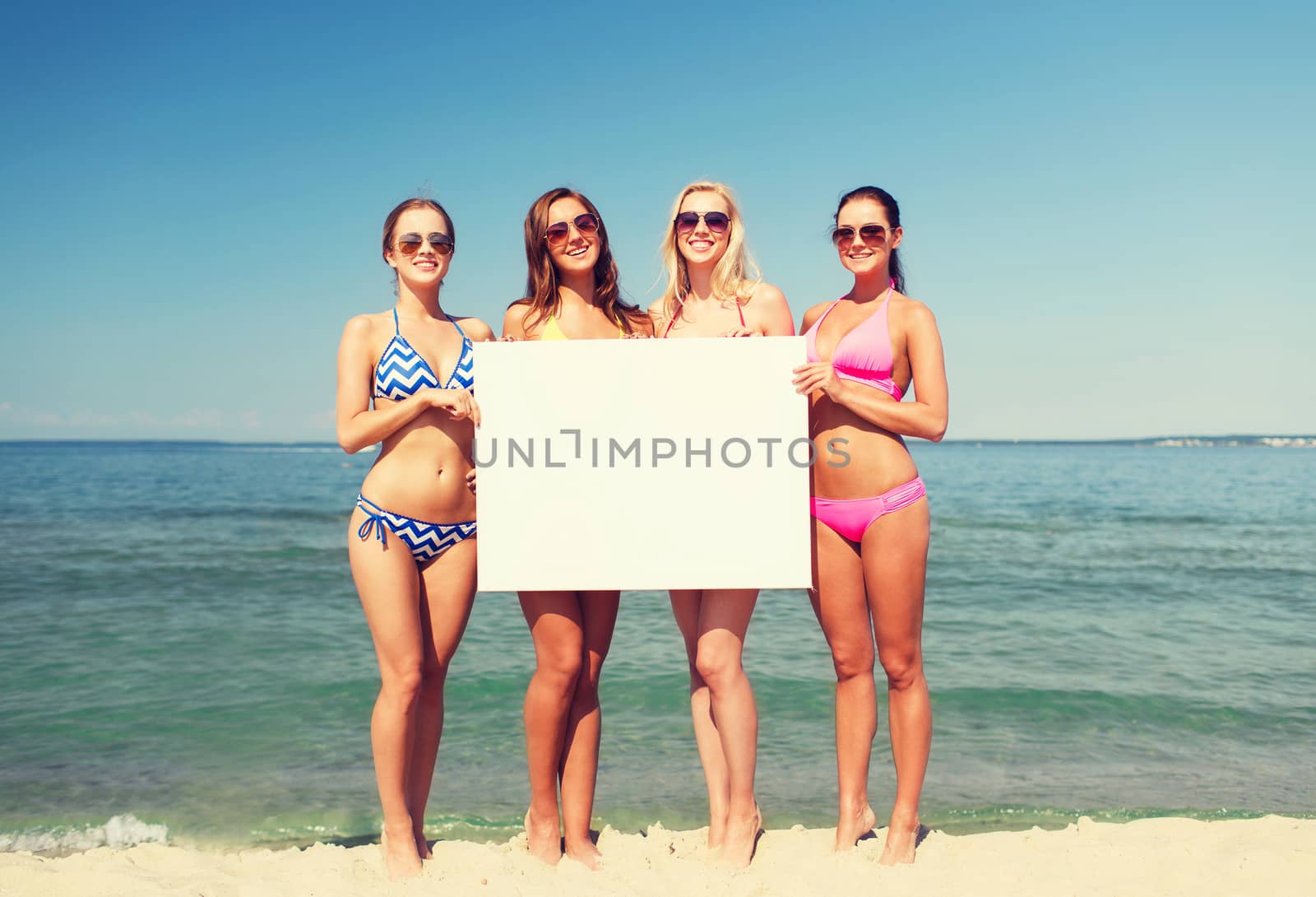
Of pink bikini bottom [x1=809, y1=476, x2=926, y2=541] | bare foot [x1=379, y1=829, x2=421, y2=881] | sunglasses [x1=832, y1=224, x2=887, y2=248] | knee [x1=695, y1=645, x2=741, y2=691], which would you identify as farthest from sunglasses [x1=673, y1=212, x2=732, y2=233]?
bare foot [x1=379, y1=829, x2=421, y2=881]

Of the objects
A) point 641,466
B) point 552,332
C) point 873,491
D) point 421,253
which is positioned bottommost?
point 873,491

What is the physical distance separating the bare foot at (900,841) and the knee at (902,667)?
58cm

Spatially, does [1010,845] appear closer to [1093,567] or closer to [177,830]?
[177,830]

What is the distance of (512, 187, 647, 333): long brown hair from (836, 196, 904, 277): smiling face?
0.99 meters

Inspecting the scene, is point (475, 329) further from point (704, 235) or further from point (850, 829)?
point (850, 829)

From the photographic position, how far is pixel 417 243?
376 centimetres

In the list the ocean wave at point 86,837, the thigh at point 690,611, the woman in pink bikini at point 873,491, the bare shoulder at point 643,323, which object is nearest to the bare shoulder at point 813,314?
the woman in pink bikini at point 873,491

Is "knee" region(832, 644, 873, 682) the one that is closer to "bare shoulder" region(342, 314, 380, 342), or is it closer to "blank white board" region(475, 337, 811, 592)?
"blank white board" region(475, 337, 811, 592)

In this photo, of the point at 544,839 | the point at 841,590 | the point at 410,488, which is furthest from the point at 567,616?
the point at 841,590

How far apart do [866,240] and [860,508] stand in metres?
1.18

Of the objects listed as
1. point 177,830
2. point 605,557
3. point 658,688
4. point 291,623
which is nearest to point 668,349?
point 605,557

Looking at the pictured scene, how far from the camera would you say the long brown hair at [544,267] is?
3.84 metres

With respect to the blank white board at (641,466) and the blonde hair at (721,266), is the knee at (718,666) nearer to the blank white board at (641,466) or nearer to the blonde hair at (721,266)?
the blank white board at (641,466)

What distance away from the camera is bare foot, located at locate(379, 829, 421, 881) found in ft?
12.3
